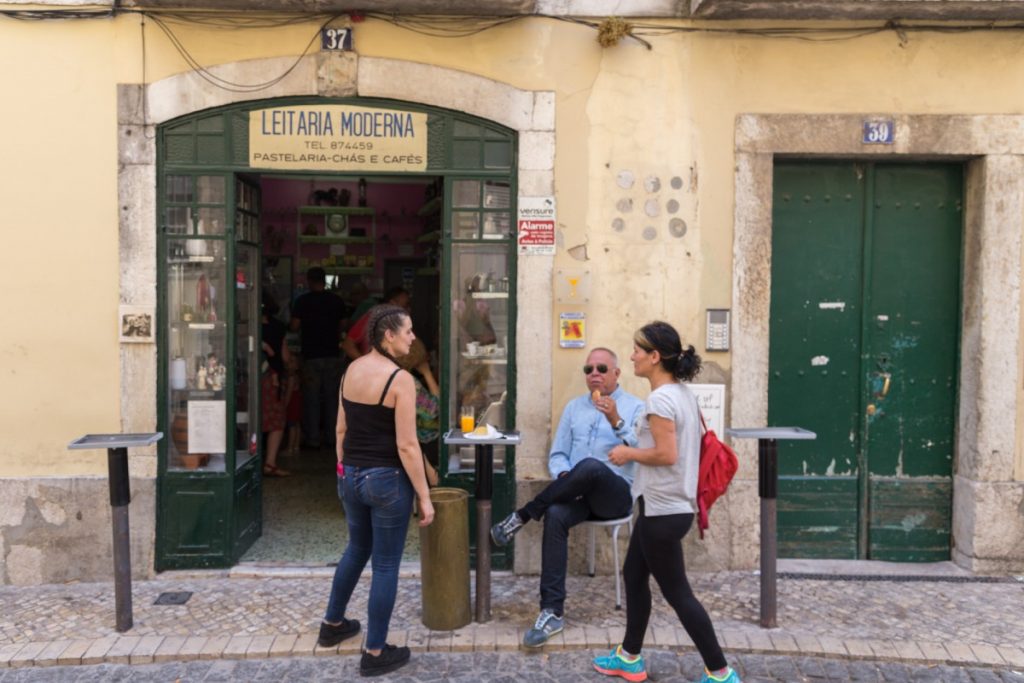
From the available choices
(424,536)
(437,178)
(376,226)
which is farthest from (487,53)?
(376,226)

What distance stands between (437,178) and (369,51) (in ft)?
3.26

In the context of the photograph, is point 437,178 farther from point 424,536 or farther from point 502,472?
point 424,536

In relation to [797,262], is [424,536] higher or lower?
lower

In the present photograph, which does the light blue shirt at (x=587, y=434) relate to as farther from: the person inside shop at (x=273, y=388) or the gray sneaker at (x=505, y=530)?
the person inside shop at (x=273, y=388)

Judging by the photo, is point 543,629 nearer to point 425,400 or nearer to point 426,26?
point 425,400

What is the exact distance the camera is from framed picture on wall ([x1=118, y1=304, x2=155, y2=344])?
573 centimetres

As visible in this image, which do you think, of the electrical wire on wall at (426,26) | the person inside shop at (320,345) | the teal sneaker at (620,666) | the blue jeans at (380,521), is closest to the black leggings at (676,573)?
the teal sneaker at (620,666)

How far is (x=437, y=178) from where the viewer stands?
6320 millimetres

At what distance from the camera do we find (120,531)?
16.2ft

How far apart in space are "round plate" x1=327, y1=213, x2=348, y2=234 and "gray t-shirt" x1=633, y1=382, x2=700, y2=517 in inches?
272

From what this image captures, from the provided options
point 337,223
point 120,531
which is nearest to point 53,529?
point 120,531

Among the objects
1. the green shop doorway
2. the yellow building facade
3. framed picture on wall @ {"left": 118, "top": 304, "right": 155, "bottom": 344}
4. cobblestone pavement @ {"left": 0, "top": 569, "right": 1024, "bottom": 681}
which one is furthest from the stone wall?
framed picture on wall @ {"left": 118, "top": 304, "right": 155, "bottom": 344}

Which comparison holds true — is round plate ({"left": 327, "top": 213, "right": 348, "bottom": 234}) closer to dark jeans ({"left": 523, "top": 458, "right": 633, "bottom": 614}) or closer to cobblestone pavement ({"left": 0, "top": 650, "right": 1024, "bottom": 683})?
dark jeans ({"left": 523, "top": 458, "right": 633, "bottom": 614})

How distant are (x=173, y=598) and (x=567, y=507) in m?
2.51
